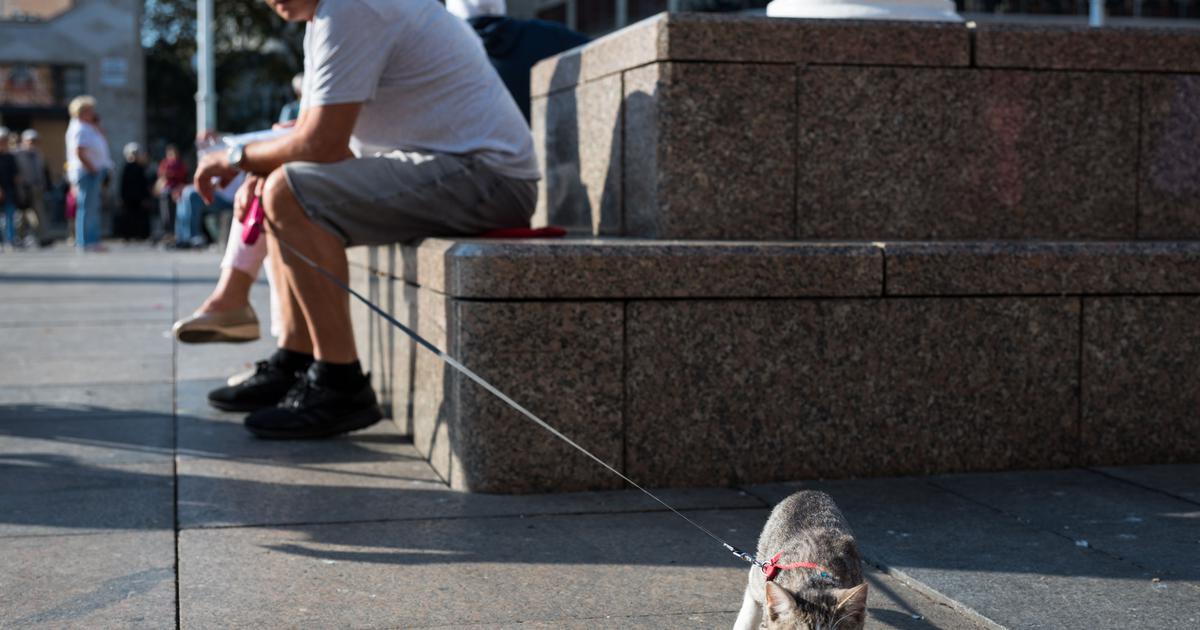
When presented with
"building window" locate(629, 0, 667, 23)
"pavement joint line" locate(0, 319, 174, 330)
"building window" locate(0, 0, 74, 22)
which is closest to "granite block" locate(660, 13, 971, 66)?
"pavement joint line" locate(0, 319, 174, 330)

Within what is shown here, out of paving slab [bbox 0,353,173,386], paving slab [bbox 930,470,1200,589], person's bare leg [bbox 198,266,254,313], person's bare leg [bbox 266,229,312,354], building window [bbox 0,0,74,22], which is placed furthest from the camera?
building window [bbox 0,0,74,22]

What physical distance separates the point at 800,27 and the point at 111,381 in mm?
3826

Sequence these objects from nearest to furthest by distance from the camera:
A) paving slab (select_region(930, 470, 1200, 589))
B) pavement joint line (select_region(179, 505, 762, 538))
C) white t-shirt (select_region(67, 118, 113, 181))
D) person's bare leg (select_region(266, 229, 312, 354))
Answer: paving slab (select_region(930, 470, 1200, 589)) < pavement joint line (select_region(179, 505, 762, 538)) < person's bare leg (select_region(266, 229, 312, 354)) < white t-shirt (select_region(67, 118, 113, 181))

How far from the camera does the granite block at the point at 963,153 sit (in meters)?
5.34

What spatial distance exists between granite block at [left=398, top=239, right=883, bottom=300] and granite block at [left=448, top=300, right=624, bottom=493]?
6 centimetres

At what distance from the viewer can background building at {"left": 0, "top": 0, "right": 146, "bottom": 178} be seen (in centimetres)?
3944

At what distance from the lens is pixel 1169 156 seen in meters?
5.69

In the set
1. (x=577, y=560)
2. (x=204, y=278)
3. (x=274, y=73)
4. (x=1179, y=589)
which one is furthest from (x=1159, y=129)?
(x=274, y=73)

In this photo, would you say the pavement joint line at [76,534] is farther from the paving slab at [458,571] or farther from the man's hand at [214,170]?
the man's hand at [214,170]

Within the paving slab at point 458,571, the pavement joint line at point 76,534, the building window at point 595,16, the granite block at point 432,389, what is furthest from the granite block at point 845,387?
the building window at point 595,16

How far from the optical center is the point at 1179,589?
3402 mm

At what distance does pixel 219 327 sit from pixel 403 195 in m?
1.10

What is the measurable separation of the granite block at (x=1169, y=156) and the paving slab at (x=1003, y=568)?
1935 mm

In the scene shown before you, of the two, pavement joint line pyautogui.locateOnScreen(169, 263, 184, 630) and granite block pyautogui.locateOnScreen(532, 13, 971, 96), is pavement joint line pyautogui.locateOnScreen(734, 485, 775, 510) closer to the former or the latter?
granite block pyautogui.locateOnScreen(532, 13, 971, 96)
